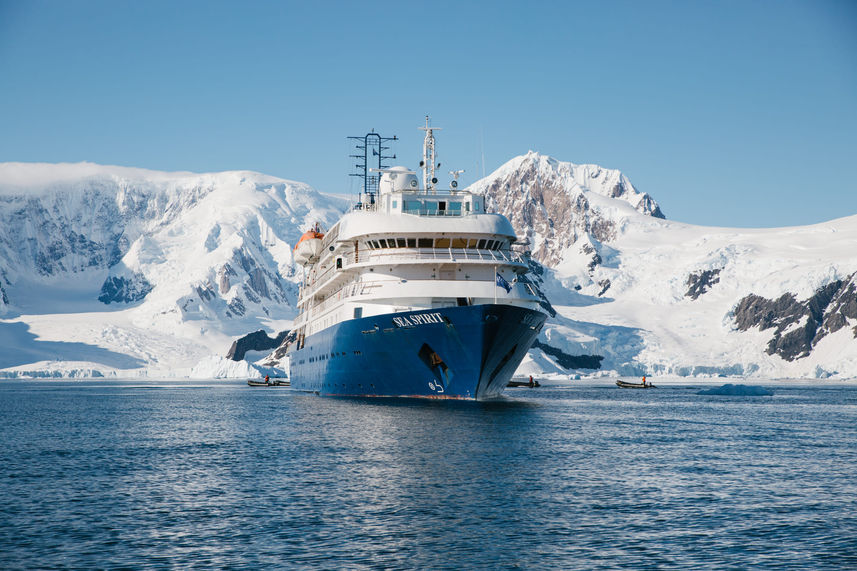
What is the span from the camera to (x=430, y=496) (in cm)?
2422

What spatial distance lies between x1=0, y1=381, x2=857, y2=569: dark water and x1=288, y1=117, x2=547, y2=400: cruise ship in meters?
5.57

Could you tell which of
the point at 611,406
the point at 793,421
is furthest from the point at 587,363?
the point at 793,421

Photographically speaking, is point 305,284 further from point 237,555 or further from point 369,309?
point 237,555

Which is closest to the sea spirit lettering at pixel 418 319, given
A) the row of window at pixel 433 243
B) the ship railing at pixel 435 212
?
the row of window at pixel 433 243

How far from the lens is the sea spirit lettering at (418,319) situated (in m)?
48.0

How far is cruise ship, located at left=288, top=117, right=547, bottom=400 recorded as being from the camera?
1927 inches

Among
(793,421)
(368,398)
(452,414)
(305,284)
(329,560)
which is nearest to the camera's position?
(329,560)

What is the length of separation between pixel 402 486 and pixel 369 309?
1172 inches

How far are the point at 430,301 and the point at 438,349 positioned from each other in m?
5.13

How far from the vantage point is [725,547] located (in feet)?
62.2

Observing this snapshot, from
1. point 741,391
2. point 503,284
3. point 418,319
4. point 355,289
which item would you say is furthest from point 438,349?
point 741,391

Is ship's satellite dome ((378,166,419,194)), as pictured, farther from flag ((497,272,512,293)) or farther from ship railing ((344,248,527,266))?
flag ((497,272,512,293))

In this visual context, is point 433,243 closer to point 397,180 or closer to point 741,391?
point 397,180

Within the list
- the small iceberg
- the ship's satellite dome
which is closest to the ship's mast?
the ship's satellite dome
